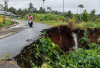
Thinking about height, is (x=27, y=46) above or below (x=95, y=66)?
above

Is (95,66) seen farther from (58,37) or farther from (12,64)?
(58,37)

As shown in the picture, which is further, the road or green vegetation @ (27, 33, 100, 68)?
green vegetation @ (27, 33, 100, 68)

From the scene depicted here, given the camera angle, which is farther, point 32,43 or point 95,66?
point 32,43

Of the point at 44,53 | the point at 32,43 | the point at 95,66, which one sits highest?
the point at 32,43

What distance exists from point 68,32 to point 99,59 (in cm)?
598

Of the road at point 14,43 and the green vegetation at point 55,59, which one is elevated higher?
the road at point 14,43

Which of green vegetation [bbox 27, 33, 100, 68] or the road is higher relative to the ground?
the road

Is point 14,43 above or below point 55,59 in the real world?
above

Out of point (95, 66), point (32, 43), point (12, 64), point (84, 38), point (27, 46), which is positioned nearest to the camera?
point (12, 64)

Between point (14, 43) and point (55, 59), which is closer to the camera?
point (55, 59)

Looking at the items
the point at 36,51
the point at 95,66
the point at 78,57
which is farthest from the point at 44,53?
the point at 95,66

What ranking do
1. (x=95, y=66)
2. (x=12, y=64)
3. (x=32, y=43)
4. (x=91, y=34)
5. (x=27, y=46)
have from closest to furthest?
(x=12, y=64) → (x=95, y=66) → (x=27, y=46) → (x=32, y=43) → (x=91, y=34)

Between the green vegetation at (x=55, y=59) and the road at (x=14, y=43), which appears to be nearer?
the road at (x=14, y=43)

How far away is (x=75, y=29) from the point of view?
428 inches
